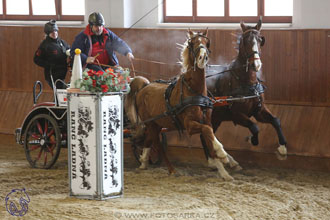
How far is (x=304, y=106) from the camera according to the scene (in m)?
8.98

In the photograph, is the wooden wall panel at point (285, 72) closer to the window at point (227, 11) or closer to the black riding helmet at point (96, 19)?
the window at point (227, 11)

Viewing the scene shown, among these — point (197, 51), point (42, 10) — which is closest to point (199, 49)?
point (197, 51)

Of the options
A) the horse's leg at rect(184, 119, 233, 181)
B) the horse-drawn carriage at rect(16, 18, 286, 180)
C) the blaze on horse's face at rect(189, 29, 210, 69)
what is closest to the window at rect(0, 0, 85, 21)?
the horse-drawn carriage at rect(16, 18, 286, 180)

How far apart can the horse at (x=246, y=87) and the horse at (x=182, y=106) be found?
1.53ft

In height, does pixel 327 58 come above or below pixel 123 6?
below

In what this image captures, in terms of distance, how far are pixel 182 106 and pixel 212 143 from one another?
2.05 ft

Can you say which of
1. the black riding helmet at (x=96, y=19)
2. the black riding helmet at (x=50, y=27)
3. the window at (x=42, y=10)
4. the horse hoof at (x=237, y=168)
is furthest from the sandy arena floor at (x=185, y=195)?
the window at (x=42, y=10)

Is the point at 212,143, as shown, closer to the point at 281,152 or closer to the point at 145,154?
the point at 281,152

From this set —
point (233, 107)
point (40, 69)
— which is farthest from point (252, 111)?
point (40, 69)

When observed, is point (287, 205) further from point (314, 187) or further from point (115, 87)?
point (115, 87)

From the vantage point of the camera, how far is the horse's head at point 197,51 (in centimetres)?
707

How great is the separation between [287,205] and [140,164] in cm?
290

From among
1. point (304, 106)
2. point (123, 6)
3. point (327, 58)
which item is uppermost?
point (123, 6)

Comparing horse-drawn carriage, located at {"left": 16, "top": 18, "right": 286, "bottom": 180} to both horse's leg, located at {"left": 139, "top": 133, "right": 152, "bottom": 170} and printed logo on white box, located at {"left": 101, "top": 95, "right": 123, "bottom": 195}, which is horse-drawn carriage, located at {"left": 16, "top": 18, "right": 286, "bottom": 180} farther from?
printed logo on white box, located at {"left": 101, "top": 95, "right": 123, "bottom": 195}
